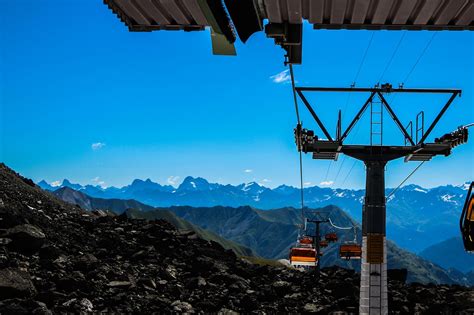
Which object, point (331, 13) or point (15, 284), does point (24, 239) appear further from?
point (331, 13)

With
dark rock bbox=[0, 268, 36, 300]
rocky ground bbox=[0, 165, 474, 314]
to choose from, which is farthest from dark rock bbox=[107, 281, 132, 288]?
dark rock bbox=[0, 268, 36, 300]

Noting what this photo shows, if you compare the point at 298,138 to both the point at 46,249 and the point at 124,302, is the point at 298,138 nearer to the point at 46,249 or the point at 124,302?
the point at 124,302

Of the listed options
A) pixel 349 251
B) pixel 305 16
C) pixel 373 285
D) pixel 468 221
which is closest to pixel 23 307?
pixel 373 285

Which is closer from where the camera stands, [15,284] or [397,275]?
[15,284]

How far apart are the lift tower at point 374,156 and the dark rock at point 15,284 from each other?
605 inches

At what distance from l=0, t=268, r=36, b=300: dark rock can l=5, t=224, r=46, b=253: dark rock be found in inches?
163

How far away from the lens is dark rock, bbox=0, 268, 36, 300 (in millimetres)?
26400

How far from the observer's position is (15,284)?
26.9 m

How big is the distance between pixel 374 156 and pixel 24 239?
2098 centimetres

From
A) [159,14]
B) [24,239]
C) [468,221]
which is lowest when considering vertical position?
[468,221]

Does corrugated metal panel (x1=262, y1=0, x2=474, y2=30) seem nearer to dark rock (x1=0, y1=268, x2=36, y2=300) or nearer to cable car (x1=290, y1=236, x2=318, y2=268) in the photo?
dark rock (x1=0, y1=268, x2=36, y2=300)

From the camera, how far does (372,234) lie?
25047mm

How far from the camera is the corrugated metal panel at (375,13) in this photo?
7.38 m

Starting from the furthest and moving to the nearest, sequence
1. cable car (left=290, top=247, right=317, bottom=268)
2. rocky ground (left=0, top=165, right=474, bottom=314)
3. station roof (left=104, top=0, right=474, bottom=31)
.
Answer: cable car (left=290, top=247, right=317, bottom=268) < rocky ground (left=0, top=165, right=474, bottom=314) < station roof (left=104, top=0, right=474, bottom=31)
